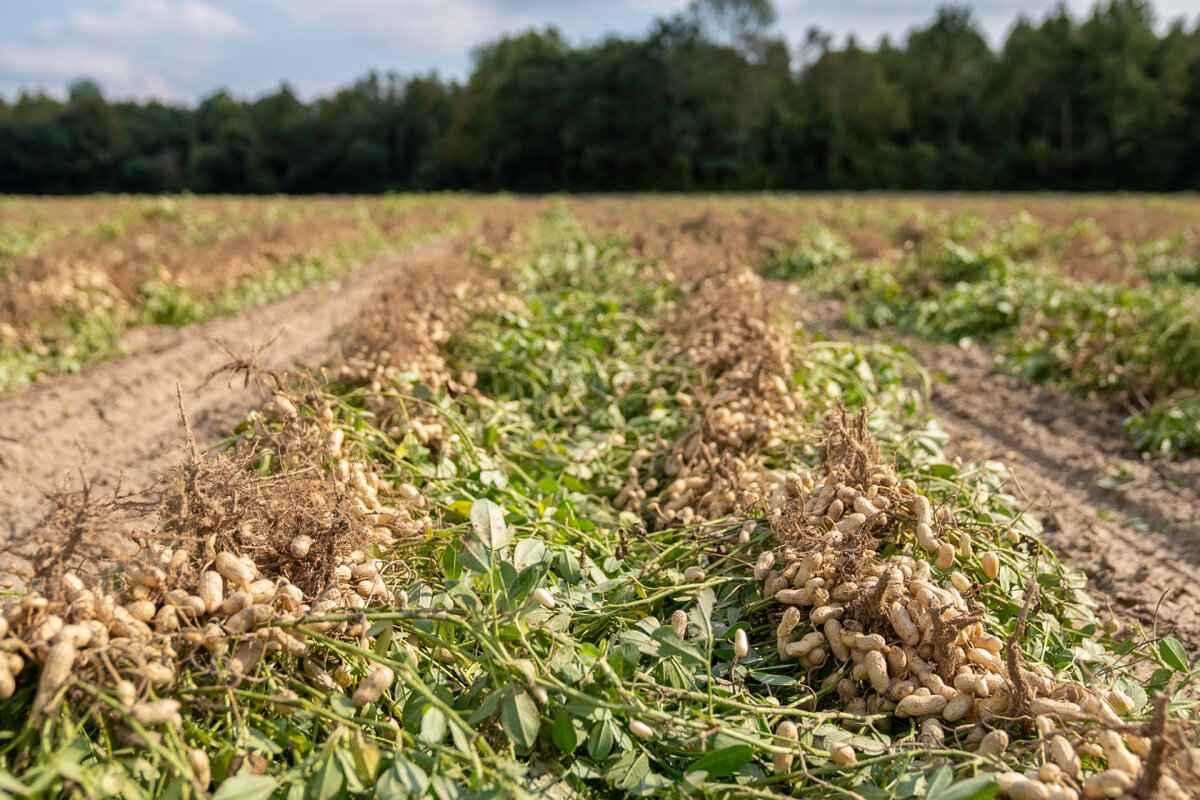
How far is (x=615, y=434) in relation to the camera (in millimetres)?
3908

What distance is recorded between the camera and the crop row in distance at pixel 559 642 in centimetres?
163

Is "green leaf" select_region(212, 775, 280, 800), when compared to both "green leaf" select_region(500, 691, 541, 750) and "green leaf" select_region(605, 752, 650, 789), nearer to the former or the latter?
"green leaf" select_region(500, 691, 541, 750)

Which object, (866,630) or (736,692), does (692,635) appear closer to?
(736,692)

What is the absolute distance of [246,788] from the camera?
4.95ft

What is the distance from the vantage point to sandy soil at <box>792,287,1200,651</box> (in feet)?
10.8

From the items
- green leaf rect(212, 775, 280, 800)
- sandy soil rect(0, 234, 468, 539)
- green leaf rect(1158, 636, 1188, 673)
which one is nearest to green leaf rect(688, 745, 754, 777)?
green leaf rect(212, 775, 280, 800)

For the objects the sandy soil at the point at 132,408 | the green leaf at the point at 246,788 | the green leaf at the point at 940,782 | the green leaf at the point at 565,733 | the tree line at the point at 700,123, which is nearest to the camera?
the green leaf at the point at 246,788

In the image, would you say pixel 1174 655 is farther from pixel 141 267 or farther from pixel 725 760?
pixel 141 267

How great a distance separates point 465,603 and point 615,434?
2.07m

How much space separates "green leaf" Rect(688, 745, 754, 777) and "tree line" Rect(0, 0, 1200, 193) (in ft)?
142

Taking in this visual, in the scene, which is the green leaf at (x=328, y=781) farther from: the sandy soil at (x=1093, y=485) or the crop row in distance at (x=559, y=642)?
the sandy soil at (x=1093, y=485)

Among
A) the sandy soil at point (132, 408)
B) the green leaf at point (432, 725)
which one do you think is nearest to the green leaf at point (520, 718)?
the green leaf at point (432, 725)

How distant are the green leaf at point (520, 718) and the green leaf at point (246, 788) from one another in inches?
19.3

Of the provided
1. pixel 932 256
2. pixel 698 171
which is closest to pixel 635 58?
pixel 698 171
